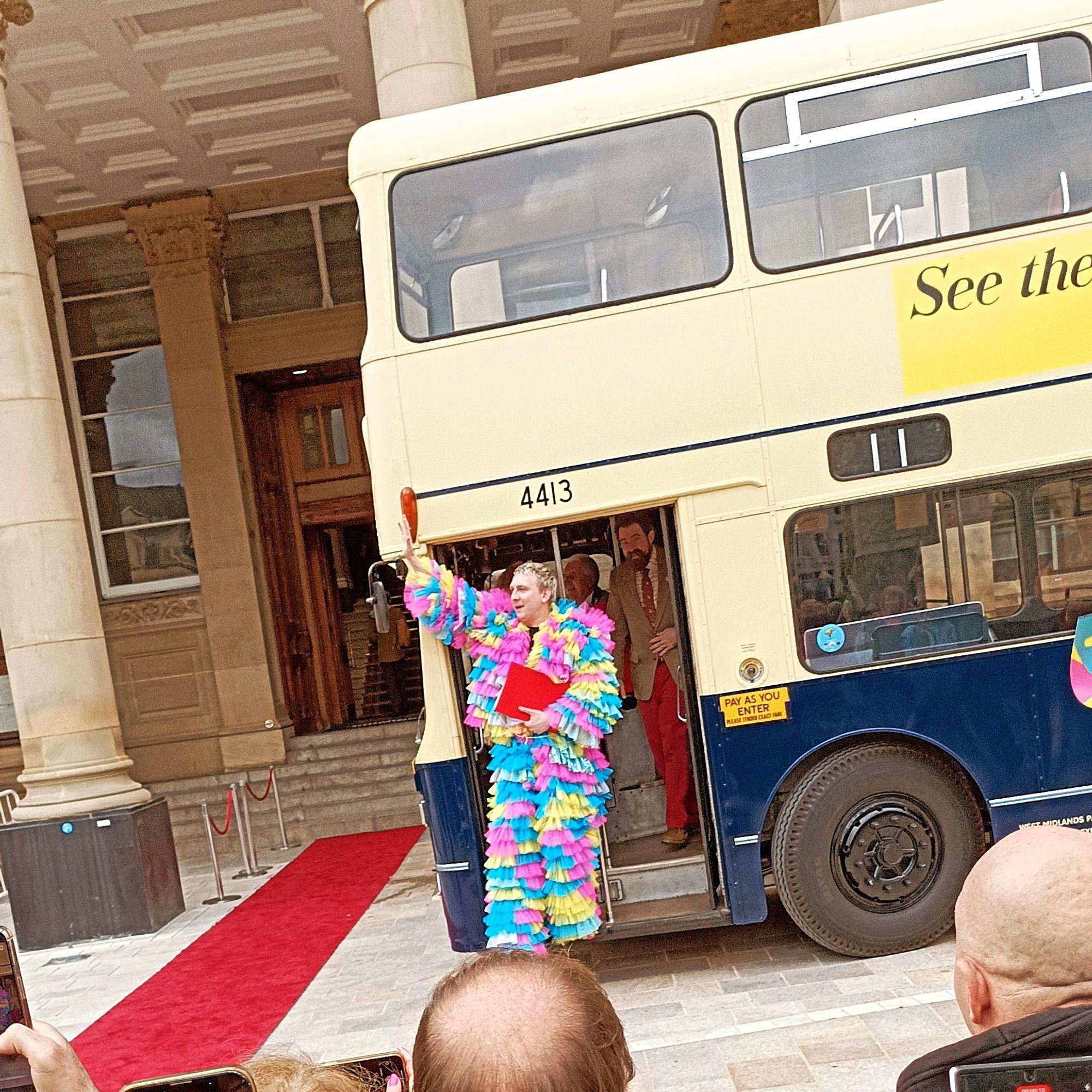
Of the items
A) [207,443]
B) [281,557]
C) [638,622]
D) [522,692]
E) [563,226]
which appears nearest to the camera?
[522,692]

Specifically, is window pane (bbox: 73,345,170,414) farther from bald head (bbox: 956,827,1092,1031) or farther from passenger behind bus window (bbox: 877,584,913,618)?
bald head (bbox: 956,827,1092,1031)

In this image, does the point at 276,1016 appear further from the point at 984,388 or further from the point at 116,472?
the point at 116,472

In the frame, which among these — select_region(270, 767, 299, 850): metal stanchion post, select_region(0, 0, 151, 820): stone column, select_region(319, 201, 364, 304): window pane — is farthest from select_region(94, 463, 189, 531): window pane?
select_region(0, 0, 151, 820): stone column

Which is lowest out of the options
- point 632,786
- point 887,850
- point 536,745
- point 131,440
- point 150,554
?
point 887,850

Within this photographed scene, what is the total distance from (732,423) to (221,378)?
34.8 feet

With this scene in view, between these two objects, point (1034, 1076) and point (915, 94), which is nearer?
point (1034, 1076)

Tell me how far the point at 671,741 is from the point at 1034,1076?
510 centimetres

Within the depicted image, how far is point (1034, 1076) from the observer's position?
1.44 metres

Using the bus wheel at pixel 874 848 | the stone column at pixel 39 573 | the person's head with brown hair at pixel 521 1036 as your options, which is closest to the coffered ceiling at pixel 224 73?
the stone column at pixel 39 573

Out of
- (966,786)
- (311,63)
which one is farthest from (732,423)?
(311,63)

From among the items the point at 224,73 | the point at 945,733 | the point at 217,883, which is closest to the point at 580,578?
the point at 945,733

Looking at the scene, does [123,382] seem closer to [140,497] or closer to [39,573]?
[140,497]

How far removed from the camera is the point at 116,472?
15.1 m

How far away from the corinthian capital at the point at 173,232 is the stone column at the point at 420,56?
7516mm
